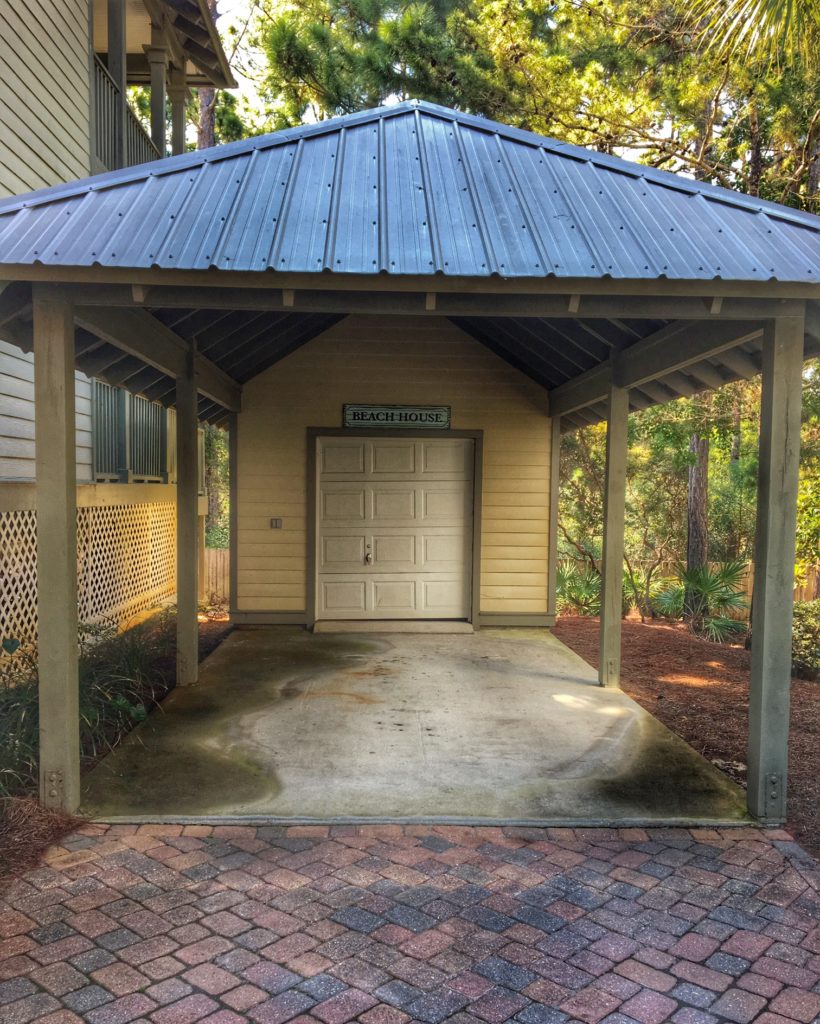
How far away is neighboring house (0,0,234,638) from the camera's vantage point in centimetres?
657

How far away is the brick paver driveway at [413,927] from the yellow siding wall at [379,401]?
5666 mm

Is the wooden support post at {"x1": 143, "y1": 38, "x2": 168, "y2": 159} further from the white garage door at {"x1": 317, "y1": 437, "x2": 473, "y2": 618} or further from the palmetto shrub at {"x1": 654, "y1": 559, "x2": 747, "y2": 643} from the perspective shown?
the palmetto shrub at {"x1": 654, "y1": 559, "x2": 747, "y2": 643}

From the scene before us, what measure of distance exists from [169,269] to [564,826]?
3.47 meters

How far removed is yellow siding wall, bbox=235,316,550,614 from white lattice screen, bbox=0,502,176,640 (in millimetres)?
1503

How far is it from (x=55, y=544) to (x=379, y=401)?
5829 mm

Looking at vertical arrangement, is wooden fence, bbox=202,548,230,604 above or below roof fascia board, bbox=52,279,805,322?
below

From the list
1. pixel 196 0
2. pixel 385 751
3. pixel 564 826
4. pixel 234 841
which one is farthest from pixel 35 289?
pixel 196 0

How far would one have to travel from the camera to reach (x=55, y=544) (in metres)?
4.07

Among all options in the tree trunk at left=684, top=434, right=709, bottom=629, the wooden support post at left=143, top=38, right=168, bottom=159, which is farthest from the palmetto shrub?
the wooden support post at left=143, top=38, right=168, bottom=159

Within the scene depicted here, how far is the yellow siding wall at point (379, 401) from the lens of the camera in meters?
9.44

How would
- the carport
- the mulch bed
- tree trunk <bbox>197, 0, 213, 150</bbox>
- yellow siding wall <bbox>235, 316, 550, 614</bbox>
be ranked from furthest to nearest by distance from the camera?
tree trunk <bbox>197, 0, 213, 150</bbox> → yellow siding wall <bbox>235, 316, 550, 614</bbox> → the mulch bed → the carport

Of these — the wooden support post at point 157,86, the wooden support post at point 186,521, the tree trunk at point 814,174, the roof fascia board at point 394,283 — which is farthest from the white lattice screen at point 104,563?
the tree trunk at point 814,174

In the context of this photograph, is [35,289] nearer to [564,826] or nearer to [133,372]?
[133,372]

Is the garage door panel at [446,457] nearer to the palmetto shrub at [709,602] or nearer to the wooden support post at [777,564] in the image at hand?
the palmetto shrub at [709,602]
